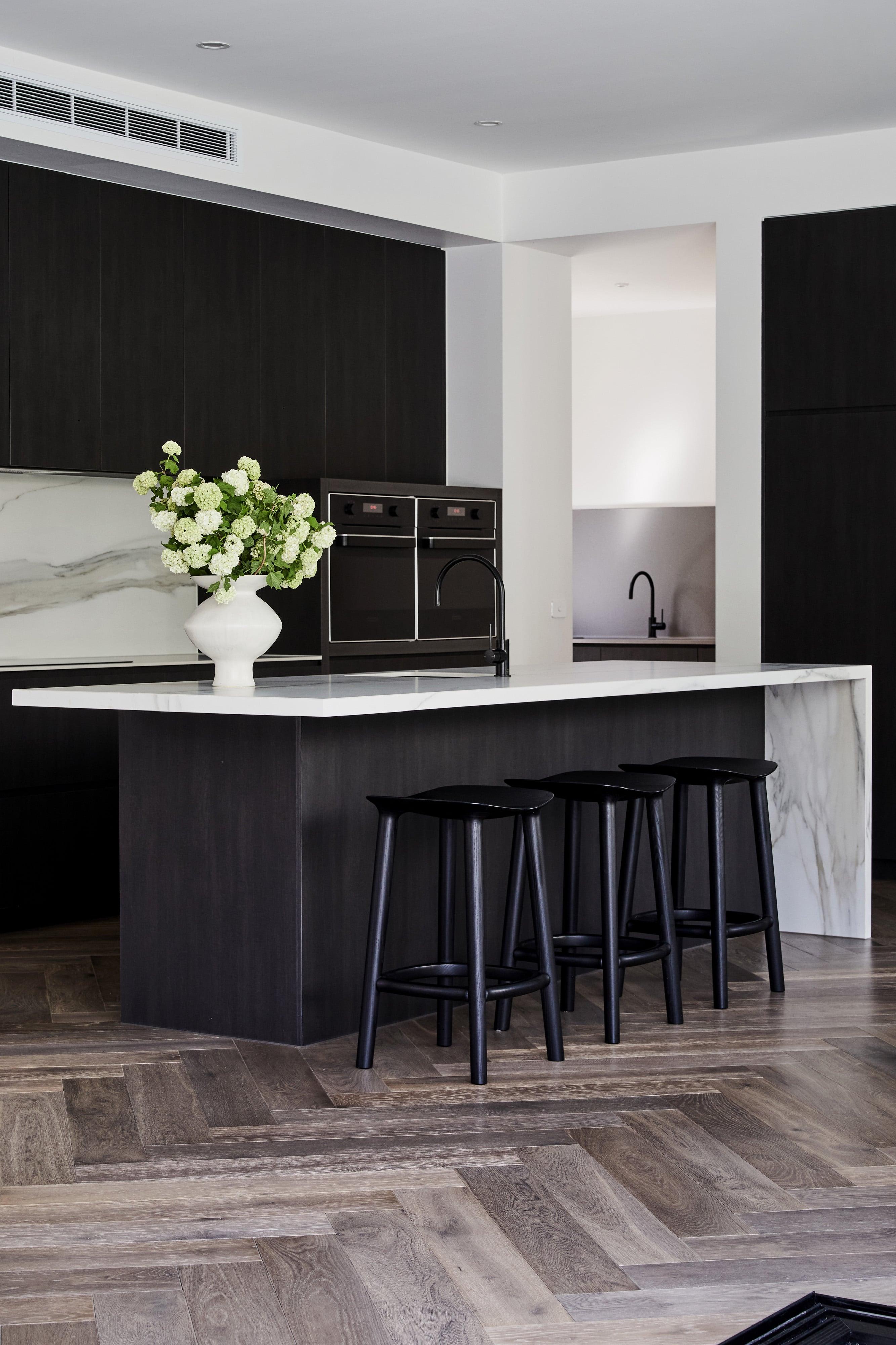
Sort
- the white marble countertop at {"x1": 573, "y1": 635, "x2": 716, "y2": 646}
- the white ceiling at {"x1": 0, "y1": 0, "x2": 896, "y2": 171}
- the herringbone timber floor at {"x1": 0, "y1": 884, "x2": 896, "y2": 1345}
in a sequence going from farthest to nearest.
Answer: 1. the white marble countertop at {"x1": 573, "y1": 635, "x2": 716, "y2": 646}
2. the white ceiling at {"x1": 0, "y1": 0, "x2": 896, "y2": 171}
3. the herringbone timber floor at {"x1": 0, "y1": 884, "x2": 896, "y2": 1345}

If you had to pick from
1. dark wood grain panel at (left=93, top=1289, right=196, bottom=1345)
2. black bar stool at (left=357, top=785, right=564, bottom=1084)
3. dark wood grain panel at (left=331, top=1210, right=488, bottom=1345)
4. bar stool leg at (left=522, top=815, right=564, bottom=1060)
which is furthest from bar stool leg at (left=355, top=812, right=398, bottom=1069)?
dark wood grain panel at (left=93, top=1289, right=196, bottom=1345)

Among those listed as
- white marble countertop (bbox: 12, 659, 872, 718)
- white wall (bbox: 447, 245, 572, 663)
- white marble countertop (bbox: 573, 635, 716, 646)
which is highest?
white wall (bbox: 447, 245, 572, 663)

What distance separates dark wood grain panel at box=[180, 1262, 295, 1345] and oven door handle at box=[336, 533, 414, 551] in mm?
4177

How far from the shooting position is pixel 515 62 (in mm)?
5531

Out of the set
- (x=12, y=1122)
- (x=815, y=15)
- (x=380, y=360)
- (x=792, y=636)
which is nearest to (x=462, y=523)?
(x=380, y=360)

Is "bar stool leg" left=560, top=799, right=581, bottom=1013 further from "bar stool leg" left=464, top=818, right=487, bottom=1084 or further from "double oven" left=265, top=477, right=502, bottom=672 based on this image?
"double oven" left=265, top=477, right=502, bottom=672

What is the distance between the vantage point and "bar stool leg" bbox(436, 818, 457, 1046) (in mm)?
3877

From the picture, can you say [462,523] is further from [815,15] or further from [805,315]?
[815,15]

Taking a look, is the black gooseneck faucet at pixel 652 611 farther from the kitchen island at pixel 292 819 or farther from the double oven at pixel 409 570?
the kitchen island at pixel 292 819

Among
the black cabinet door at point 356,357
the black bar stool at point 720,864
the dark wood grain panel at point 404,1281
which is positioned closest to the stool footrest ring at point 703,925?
the black bar stool at point 720,864

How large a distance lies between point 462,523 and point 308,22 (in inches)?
94.8

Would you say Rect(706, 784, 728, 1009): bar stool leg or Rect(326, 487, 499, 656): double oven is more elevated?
Rect(326, 487, 499, 656): double oven

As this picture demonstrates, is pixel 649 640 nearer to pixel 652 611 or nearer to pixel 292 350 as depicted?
pixel 652 611

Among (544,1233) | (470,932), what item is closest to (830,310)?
(470,932)
